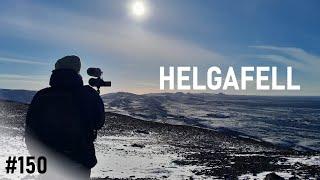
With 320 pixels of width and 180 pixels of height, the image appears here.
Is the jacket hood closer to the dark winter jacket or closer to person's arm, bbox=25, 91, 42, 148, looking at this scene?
the dark winter jacket

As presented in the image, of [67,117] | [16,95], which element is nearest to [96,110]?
[67,117]

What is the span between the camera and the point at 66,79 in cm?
599

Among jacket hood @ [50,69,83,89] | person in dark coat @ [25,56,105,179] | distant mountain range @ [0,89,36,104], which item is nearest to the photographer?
person in dark coat @ [25,56,105,179]

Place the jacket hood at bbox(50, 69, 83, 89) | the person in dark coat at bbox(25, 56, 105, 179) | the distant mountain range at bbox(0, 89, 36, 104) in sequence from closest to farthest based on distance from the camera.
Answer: the person in dark coat at bbox(25, 56, 105, 179) < the jacket hood at bbox(50, 69, 83, 89) < the distant mountain range at bbox(0, 89, 36, 104)

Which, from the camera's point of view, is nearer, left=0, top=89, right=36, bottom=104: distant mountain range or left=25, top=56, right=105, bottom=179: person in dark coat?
left=25, top=56, right=105, bottom=179: person in dark coat

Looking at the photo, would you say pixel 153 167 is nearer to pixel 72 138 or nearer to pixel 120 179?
pixel 120 179

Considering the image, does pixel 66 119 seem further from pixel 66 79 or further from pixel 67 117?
pixel 66 79

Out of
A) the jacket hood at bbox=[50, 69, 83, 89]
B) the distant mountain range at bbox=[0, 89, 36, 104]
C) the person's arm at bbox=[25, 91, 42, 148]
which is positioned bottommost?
the distant mountain range at bbox=[0, 89, 36, 104]

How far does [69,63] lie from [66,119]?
71 centimetres

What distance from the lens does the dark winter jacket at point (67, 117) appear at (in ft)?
19.2

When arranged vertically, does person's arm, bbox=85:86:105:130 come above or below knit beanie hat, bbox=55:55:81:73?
below

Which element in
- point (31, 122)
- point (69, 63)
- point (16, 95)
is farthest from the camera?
point (16, 95)

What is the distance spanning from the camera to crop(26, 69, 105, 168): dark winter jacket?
19.2 feet

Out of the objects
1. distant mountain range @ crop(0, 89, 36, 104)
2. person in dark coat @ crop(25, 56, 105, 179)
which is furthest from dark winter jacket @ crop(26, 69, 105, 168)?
distant mountain range @ crop(0, 89, 36, 104)
